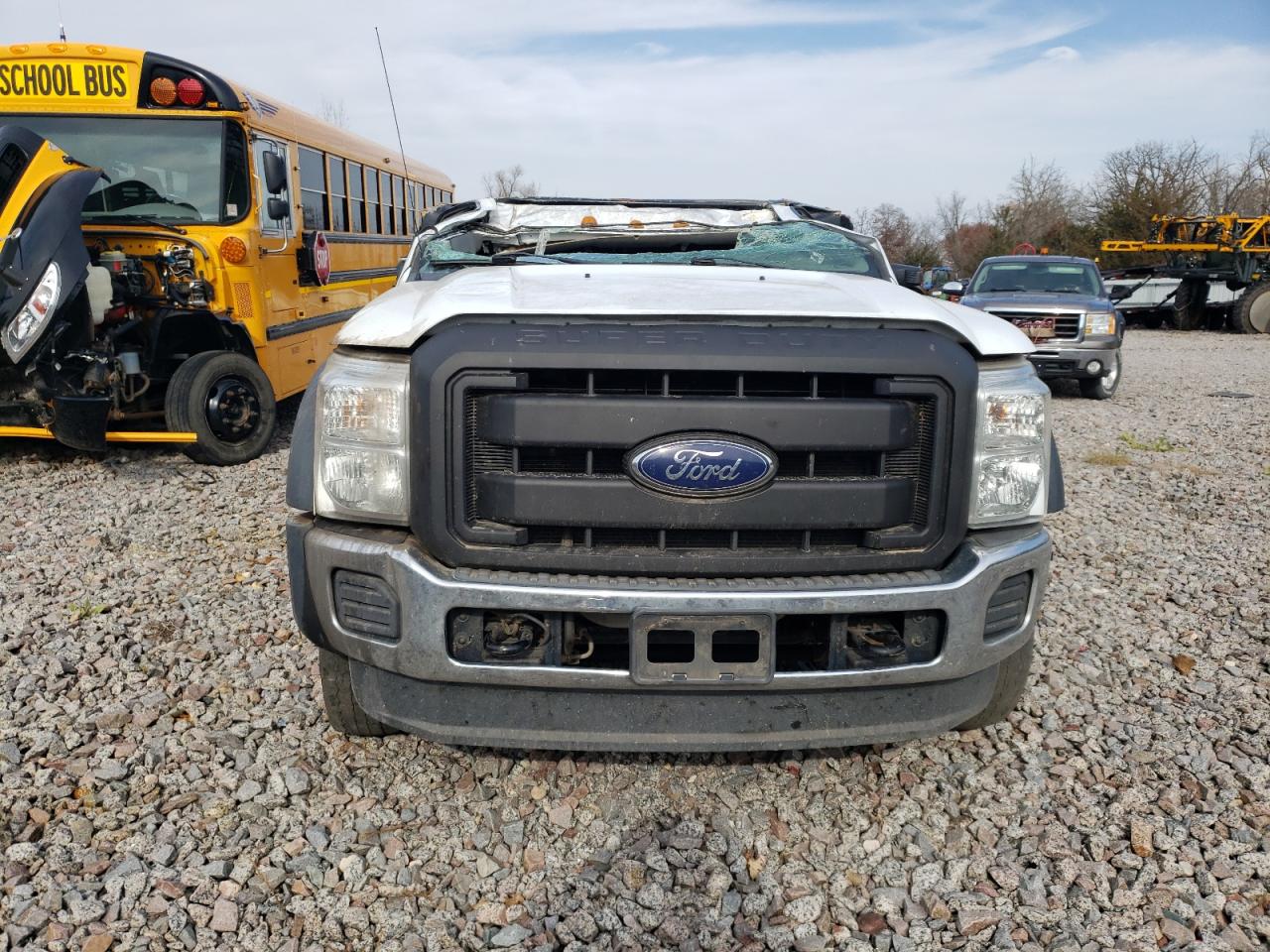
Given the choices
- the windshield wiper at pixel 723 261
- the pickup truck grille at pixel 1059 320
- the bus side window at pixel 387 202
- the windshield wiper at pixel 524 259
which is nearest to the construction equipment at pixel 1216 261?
the pickup truck grille at pixel 1059 320

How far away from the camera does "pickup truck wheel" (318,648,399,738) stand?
109 inches

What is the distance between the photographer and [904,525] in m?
2.41

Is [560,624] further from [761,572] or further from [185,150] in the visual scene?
[185,150]

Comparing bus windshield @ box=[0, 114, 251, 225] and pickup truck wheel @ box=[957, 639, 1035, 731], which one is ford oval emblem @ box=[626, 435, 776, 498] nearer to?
pickup truck wheel @ box=[957, 639, 1035, 731]

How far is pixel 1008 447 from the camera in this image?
2.45 m

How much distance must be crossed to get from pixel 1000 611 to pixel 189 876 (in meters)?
2.17

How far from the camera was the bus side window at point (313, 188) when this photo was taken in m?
7.95

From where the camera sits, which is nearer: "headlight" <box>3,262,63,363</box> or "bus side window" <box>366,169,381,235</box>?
"headlight" <box>3,262,63,363</box>

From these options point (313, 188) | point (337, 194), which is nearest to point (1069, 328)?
point (337, 194)

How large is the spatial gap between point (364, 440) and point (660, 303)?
82 centimetres

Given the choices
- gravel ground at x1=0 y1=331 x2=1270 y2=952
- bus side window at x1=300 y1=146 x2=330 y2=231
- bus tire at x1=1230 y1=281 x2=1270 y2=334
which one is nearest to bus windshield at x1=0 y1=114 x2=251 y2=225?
bus side window at x1=300 y1=146 x2=330 y2=231

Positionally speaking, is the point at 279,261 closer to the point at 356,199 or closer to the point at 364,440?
the point at 356,199

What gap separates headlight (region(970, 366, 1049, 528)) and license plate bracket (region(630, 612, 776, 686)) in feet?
2.19

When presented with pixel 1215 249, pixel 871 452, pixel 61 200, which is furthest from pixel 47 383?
pixel 1215 249
